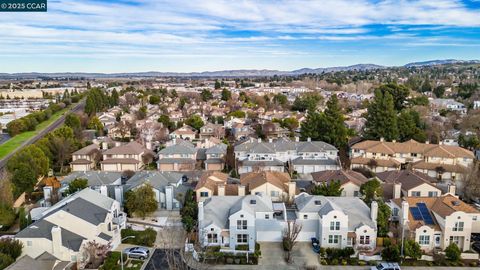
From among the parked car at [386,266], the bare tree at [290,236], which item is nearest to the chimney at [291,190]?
the bare tree at [290,236]

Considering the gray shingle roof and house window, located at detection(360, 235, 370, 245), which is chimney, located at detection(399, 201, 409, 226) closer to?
house window, located at detection(360, 235, 370, 245)

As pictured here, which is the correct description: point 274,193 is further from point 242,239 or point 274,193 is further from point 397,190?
point 397,190

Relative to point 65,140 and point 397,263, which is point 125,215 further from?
point 65,140

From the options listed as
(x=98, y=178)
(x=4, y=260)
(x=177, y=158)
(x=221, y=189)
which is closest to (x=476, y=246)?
(x=221, y=189)

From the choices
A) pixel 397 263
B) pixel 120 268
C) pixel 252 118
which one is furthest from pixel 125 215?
pixel 252 118

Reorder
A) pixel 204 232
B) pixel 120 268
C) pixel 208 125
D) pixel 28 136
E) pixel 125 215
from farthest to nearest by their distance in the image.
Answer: pixel 28 136
pixel 208 125
pixel 125 215
pixel 204 232
pixel 120 268

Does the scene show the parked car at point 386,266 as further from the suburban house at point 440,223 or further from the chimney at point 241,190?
the chimney at point 241,190
